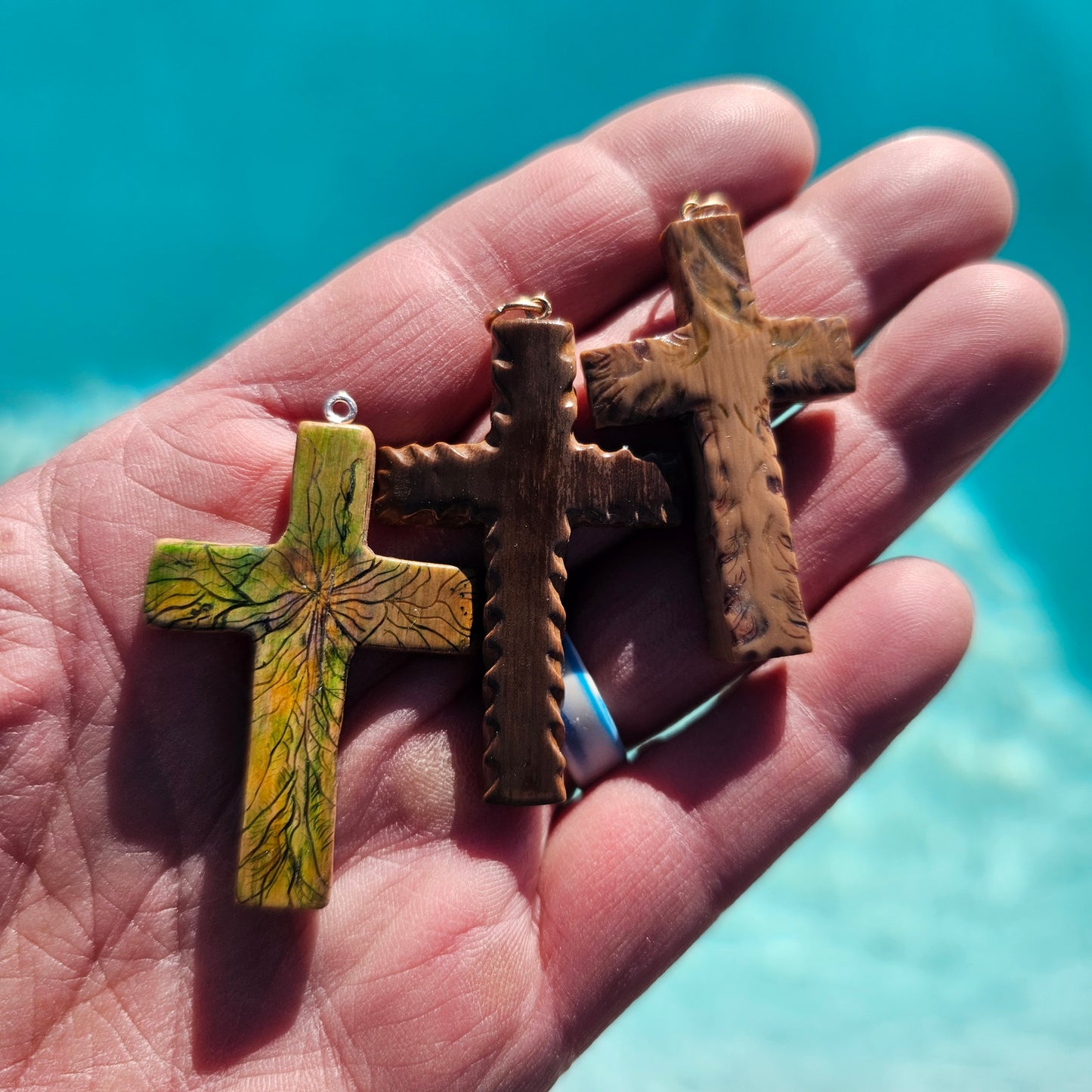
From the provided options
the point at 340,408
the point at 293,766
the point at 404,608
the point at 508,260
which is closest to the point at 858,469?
the point at 508,260

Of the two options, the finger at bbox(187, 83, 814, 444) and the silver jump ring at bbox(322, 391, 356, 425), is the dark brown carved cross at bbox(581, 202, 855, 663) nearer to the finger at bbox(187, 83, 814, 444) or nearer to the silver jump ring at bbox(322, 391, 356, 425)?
the finger at bbox(187, 83, 814, 444)

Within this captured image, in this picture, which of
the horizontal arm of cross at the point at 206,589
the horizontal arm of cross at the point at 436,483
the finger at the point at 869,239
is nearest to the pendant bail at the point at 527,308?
the finger at the point at 869,239

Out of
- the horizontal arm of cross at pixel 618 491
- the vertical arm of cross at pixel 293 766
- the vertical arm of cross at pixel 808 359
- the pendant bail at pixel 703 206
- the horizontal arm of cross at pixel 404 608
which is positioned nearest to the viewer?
the vertical arm of cross at pixel 293 766

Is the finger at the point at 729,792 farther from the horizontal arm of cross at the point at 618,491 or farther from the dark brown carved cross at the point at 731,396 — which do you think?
the horizontal arm of cross at the point at 618,491

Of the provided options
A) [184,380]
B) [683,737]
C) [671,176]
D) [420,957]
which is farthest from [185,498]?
[671,176]

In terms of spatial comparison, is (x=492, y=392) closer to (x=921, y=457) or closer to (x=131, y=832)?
(x=921, y=457)

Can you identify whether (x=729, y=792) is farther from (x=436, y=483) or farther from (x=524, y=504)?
(x=436, y=483)
